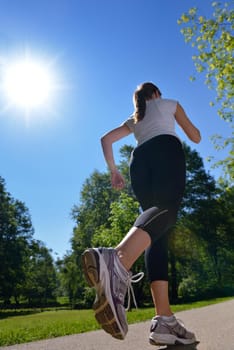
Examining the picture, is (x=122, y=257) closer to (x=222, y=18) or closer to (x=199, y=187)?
(x=222, y=18)

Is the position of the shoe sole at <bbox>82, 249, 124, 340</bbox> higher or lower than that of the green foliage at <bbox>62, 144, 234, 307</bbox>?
lower

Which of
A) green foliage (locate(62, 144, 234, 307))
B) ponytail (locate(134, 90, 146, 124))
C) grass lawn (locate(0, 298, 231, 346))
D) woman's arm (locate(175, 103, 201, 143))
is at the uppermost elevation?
green foliage (locate(62, 144, 234, 307))

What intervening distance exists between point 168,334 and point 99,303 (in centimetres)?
63

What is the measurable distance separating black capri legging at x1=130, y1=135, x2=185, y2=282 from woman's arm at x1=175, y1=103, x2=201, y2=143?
285 mm

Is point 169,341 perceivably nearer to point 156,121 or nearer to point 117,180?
point 117,180

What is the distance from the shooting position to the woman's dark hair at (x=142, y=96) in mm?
2688

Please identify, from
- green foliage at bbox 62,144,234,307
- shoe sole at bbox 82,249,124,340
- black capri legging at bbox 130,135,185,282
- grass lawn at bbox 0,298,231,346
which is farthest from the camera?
green foliage at bbox 62,144,234,307

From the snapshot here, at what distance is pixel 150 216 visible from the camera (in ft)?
7.30

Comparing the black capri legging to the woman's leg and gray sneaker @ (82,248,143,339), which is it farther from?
gray sneaker @ (82,248,143,339)

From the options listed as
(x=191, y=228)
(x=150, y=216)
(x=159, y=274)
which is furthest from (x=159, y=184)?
(x=191, y=228)

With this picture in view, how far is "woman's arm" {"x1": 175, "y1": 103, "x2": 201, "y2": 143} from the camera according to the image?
274 centimetres

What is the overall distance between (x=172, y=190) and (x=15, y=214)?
44061mm

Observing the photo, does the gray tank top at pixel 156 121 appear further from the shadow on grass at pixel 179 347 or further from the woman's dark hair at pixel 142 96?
the shadow on grass at pixel 179 347

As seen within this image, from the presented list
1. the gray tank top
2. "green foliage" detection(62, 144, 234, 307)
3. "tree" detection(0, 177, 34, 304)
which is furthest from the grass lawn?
"tree" detection(0, 177, 34, 304)
